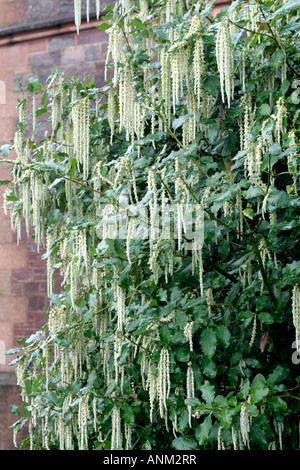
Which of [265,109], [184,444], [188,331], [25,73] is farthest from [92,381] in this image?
[25,73]

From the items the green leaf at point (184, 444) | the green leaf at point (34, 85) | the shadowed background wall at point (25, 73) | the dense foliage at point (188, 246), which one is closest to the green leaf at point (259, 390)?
the dense foliage at point (188, 246)

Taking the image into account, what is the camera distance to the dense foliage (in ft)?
6.88

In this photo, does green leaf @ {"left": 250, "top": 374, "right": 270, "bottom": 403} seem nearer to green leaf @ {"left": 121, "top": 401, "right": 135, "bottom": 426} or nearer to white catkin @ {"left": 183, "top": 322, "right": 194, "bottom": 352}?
white catkin @ {"left": 183, "top": 322, "right": 194, "bottom": 352}

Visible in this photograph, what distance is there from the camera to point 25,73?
525 centimetres

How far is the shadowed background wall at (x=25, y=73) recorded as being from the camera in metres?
4.97

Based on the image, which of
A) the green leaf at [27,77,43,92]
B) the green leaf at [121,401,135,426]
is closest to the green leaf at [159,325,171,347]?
the green leaf at [121,401,135,426]

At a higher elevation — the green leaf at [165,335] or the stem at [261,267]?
the stem at [261,267]

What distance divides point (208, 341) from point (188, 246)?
386 mm

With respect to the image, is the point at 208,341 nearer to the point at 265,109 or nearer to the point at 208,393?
the point at 208,393

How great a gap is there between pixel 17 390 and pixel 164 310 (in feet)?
10.2

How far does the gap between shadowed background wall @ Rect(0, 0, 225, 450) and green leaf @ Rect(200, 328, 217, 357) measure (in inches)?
116

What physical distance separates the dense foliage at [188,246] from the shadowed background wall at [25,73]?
6.78 ft

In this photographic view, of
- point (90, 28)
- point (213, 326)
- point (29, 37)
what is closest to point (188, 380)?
point (213, 326)

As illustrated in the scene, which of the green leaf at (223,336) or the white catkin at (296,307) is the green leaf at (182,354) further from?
the white catkin at (296,307)
